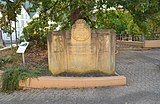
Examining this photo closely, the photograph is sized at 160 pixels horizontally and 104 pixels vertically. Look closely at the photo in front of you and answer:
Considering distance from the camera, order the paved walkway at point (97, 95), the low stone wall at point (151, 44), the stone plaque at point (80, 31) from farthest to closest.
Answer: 1. the low stone wall at point (151, 44)
2. the stone plaque at point (80, 31)
3. the paved walkway at point (97, 95)

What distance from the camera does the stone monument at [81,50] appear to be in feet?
27.4

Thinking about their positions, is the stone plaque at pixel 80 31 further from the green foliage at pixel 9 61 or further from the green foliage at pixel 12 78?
the green foliage at pixel 9 61

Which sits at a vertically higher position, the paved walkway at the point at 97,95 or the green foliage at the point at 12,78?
the green foliage at the point at 12,78

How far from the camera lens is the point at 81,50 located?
841cm

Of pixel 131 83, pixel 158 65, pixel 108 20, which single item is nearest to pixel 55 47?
pixel 131 83

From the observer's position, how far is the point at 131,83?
813cm

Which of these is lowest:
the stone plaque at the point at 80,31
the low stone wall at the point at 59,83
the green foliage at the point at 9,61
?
the low stone wall at the point at 59,83

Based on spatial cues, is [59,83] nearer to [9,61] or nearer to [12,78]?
[12,78]

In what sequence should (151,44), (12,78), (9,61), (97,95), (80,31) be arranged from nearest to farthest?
1. (97,95)
2. (12,78)
3. (80,31)
4. (9,61)
5. (151,44)

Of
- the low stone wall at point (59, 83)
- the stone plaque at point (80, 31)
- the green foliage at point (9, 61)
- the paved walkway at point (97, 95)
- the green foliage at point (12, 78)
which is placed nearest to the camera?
the paved walkway at point (97, 95)

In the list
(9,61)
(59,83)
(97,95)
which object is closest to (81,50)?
(59,83)

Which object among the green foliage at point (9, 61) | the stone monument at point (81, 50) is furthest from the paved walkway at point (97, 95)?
the green foliage at point (9, 61)

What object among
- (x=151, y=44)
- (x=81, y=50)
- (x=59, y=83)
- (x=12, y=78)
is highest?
(x=81, y=50)

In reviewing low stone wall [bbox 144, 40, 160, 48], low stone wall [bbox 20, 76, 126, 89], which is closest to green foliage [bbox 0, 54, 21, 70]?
low stone wall [bbox 20, 76, 126, 89]
